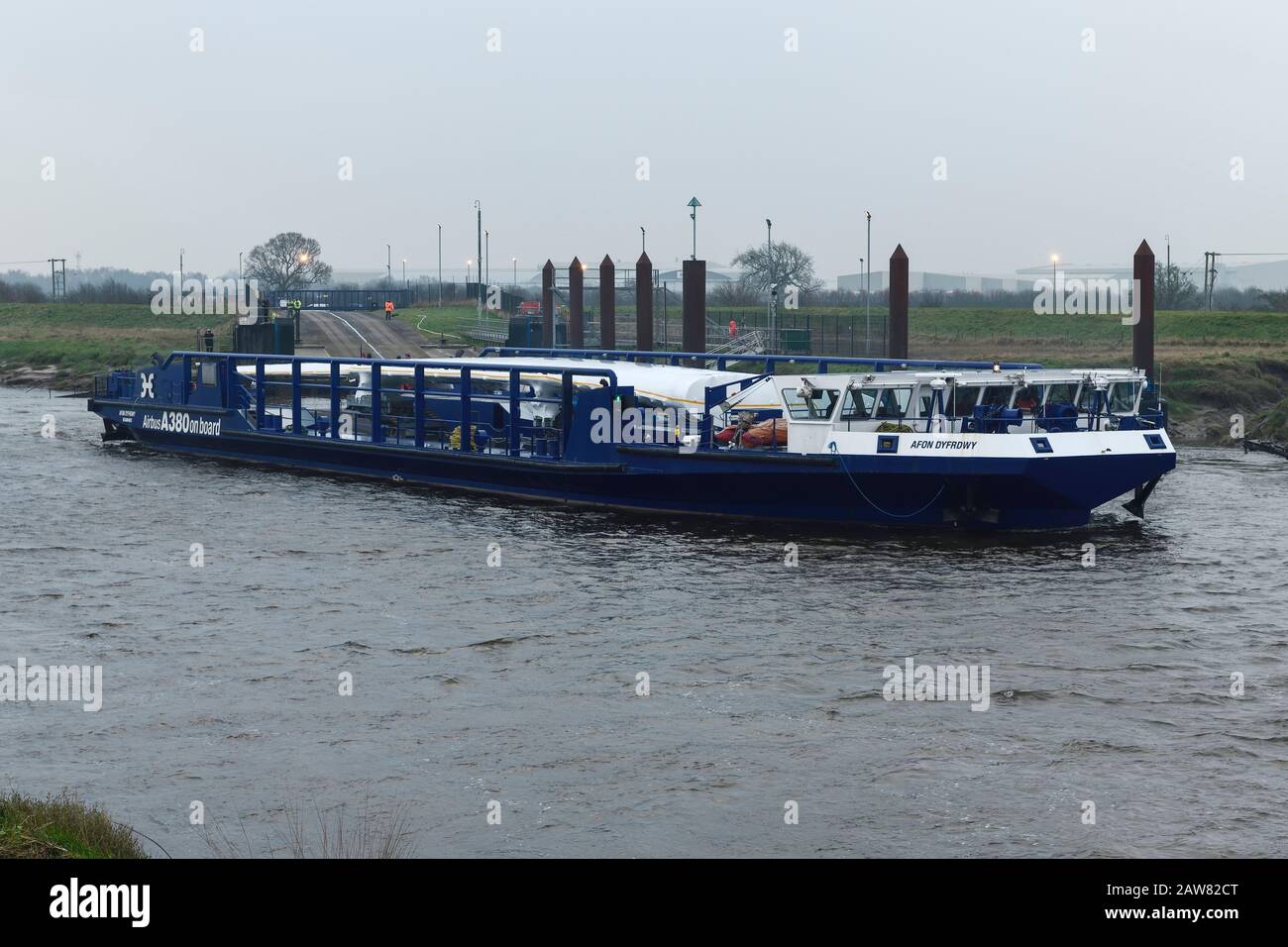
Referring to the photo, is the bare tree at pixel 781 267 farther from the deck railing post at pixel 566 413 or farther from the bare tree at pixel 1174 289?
the deck railing post at pixel 566 413

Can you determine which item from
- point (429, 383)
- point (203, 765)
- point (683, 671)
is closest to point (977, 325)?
point (429, 383)

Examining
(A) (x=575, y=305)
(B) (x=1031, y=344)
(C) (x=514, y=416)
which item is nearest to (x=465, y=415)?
(C) (x=514, y=416)

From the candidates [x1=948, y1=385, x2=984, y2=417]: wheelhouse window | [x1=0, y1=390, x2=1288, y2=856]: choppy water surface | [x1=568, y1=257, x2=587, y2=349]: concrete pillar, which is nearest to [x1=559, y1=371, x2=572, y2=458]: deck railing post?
[x1=0, y1=390, x2=1288, y2=856]: choppy water surface

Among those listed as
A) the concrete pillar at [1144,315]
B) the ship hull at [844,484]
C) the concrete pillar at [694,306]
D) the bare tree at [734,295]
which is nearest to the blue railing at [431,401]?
the ship hull at [844,484]

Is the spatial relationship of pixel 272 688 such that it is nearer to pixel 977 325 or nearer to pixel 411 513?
pixel 411 513

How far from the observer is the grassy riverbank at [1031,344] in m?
57.3

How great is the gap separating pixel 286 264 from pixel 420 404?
447ft

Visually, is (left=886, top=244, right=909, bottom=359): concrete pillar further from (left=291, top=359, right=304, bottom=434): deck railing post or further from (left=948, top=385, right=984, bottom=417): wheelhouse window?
(left=948, top=385, right=984, bottom=417): wheelhouse window

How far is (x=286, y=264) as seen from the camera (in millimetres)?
170125

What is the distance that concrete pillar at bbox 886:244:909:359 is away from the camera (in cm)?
5353

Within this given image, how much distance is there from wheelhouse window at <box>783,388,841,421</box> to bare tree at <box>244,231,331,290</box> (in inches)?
5577

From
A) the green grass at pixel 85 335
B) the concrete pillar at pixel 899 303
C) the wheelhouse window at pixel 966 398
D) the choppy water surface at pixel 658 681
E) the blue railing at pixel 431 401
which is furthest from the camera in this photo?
the green grass at pixel 85 335

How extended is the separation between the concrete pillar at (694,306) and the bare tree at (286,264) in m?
113
